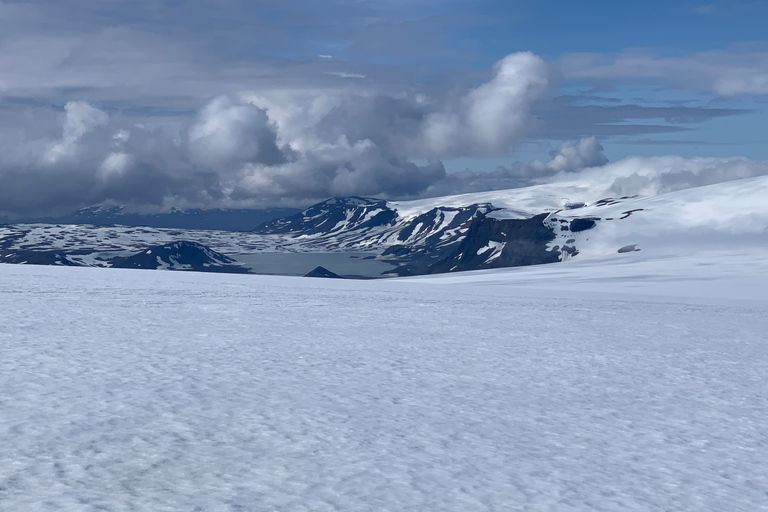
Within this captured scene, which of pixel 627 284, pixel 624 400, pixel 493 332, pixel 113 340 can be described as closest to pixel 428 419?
pixel 624 400

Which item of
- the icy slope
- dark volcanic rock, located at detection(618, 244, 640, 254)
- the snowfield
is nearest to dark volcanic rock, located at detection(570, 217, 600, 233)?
the icy slope

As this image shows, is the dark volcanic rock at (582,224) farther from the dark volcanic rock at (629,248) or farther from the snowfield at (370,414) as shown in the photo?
the snowfield at (370,414)

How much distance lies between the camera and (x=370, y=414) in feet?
26.4

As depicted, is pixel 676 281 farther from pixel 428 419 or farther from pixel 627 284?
pixel 428 419

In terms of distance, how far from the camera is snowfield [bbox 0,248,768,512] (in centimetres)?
563

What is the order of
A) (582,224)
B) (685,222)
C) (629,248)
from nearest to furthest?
(685,222), (629,248), (582,224)

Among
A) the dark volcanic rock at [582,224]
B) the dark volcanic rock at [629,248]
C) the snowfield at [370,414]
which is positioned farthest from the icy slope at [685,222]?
the snowfield at [370,414]

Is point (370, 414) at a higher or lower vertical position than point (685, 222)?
lower

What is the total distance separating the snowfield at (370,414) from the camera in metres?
5.63

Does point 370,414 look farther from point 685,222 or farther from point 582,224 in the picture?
point 582,224

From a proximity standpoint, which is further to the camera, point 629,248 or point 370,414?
point 629,248

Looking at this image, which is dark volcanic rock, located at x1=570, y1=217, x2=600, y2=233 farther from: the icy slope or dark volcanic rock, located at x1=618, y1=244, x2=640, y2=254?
dark volcanic rock, located at x1=618, y1=244, x2=640, y2=254

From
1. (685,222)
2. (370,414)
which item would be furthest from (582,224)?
(370,414)

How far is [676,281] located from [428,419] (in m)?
40.8
